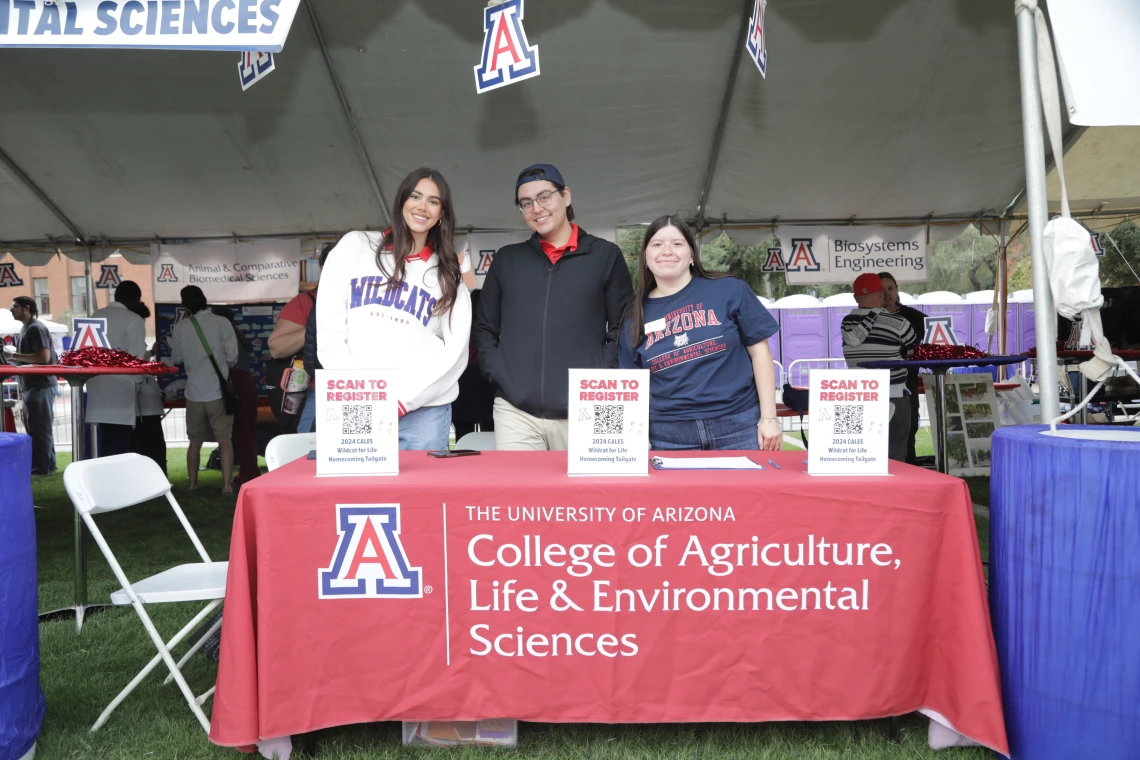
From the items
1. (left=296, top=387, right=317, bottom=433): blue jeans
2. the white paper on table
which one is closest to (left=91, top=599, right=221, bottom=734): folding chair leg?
(left=296, top=387, right=317, bottom=433): blue jeans

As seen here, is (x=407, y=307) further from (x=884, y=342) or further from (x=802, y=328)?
(x=802, y=328)

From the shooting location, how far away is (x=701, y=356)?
7.61ft

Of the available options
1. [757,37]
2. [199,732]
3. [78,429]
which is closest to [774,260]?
[757,37]

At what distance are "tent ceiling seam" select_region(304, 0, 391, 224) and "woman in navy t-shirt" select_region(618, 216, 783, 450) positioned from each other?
3.09 meters

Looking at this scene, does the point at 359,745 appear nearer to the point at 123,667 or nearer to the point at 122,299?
the point at 123,667

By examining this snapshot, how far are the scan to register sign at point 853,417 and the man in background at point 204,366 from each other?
204 inches

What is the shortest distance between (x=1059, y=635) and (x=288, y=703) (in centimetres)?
159

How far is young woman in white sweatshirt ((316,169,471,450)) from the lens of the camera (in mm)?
2330

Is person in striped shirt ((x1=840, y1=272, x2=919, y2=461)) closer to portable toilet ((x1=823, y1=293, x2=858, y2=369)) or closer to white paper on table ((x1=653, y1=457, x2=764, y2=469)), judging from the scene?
white paper on table ((x1=653, y1=457, x2=764, y2=469))

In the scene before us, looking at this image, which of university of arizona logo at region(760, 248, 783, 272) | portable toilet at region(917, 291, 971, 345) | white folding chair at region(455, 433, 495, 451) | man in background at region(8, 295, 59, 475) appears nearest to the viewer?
white folding chair at region(455, 433, 495, 451)

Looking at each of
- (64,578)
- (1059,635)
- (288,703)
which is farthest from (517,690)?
(64,578)

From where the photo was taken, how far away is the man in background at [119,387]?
5656 mm

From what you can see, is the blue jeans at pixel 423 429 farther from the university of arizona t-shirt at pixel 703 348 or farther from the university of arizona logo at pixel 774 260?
the university of arizona logo at pixel 774 260

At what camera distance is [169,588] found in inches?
81.4
